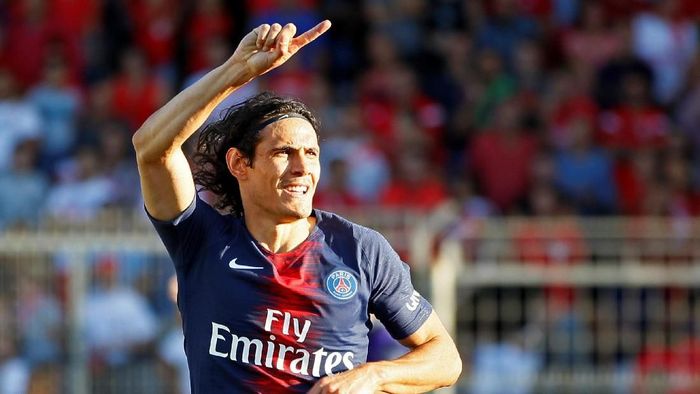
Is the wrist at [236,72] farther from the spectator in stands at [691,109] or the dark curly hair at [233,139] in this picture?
the spectator in stands at [691,109]

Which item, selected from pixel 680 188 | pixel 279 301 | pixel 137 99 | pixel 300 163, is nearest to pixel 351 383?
pixel 279 301

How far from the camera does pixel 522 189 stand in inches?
508

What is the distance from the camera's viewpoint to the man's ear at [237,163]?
5.36m

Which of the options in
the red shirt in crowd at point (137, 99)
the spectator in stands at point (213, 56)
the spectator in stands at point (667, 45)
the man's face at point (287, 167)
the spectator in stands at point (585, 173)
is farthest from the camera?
the red shirt in crowd at point (137, 99)

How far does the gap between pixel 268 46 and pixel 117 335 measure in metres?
6.44

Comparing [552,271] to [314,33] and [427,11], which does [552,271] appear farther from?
[314,33]

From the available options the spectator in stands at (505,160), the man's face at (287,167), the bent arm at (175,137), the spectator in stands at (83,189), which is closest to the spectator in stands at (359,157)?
the spectator in stands at (505,160)

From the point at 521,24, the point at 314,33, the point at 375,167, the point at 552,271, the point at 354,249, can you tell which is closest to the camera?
the point at 314,33

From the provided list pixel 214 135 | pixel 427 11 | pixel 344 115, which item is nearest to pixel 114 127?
pixel 344 115

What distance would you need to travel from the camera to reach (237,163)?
5.38 metres

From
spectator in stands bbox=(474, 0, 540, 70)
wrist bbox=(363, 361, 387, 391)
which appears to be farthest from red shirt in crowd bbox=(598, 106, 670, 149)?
wrist bbox=(363, 361, 387, 391)

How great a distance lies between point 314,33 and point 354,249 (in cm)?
79

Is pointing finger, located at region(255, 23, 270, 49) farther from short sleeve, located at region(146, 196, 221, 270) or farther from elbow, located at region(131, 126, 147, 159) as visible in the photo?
short sleeve, located at region(146, 196, 221, 270)

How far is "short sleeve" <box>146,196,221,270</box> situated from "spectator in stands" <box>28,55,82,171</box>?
8.43 m
